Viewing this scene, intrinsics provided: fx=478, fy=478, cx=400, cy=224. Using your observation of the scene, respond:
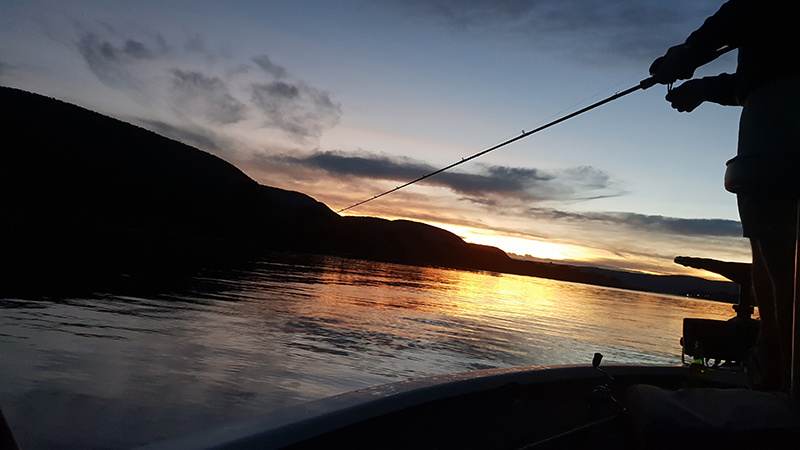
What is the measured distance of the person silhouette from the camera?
2.07 metres

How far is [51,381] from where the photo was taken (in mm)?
5680

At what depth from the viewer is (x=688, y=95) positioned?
3.49 metres

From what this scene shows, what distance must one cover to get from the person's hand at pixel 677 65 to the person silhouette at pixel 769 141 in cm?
24

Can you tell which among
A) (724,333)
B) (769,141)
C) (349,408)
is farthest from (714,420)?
(724,333)

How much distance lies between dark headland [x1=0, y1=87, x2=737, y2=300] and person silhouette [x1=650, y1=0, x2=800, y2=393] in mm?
13216

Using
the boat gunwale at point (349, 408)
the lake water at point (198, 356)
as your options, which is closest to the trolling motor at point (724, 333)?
the boat gunwale at point (349, 408)

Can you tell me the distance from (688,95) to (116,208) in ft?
391

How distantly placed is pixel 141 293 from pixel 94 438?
416 inches

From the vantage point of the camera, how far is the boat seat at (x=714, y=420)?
133 cm

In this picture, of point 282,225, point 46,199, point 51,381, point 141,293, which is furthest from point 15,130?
point 51,381

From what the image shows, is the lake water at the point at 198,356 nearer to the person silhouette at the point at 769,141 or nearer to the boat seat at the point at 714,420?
the boat seat at the point at 714,420

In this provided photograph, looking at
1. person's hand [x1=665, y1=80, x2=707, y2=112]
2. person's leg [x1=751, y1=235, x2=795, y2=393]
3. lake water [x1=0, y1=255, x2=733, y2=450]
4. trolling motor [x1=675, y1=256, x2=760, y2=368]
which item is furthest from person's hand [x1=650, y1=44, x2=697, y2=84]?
lake water [x1=0, y1=255, x2=733, y2=450]

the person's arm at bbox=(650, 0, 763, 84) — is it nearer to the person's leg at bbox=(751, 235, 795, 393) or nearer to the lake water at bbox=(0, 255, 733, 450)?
the person's leg at bbox=(751, 235, 795, 393)

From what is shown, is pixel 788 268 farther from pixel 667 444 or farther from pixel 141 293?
pixel 141 293
